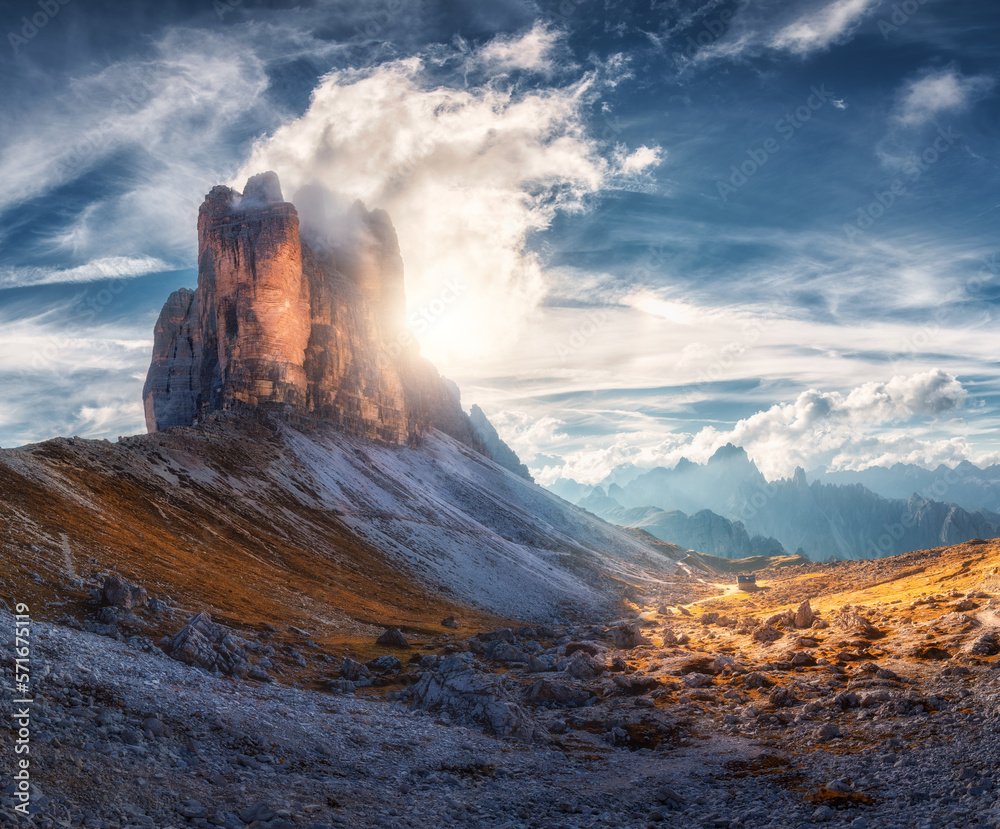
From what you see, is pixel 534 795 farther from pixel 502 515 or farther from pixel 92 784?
pixel 502 515

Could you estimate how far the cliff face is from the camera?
442 feet

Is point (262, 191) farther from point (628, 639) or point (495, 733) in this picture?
point (495, 733)

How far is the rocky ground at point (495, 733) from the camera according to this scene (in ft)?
50.8

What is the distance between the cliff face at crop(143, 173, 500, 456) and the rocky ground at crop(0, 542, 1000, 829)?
107015mm

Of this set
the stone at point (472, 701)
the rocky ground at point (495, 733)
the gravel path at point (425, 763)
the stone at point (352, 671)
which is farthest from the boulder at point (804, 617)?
the stone at point (352, 671)

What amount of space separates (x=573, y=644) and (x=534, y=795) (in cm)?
3151

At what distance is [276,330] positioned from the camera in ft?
447

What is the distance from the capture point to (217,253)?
464ft

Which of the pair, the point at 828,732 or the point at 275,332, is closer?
the point at 828,732

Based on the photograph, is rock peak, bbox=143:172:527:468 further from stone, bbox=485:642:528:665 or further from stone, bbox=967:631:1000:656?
stone, bbox=967:631:1000:656

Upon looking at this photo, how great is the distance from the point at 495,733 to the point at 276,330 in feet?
419

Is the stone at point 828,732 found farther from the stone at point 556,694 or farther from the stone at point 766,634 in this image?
the stone at point 766,634

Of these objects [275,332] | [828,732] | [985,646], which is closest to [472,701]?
[828,732]

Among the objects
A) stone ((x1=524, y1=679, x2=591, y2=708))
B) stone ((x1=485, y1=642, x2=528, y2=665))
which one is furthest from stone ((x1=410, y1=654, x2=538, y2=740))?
stone ((x1=485, y1=642, x2=528, y2=665))
